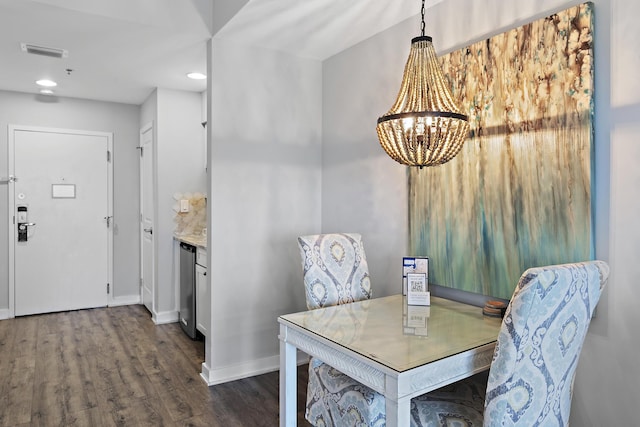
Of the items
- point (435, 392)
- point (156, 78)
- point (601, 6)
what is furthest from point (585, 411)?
point (156, 78)

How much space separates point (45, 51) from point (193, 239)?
1.83m

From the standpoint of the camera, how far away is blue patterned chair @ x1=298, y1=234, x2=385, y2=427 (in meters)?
1.71

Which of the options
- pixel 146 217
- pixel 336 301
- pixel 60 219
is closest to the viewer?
pixel 336 301

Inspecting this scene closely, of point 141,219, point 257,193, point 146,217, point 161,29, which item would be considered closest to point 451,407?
point 257,193

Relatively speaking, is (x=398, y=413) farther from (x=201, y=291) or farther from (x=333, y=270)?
(x=201, y=291)

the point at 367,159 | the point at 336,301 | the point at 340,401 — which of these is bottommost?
the point at 340,401

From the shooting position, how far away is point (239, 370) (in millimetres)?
3016

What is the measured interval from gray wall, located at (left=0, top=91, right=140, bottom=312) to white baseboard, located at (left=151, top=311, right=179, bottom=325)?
0.89m

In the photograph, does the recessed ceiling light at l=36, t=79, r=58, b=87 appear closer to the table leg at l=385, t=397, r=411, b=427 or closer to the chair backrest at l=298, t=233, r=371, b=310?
the chair backrest at l=298, t=233, r=371, b=310

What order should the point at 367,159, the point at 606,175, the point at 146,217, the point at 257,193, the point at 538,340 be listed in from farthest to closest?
1. the point at 146,217
2. the point at 257,193
3. the point at 367,159
4. the point at 606,175
5. the point at 538,340

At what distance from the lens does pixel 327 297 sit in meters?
2.29

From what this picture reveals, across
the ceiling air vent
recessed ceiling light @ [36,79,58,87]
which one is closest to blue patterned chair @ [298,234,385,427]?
the ceiling air vent

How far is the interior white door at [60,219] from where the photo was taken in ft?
14.8

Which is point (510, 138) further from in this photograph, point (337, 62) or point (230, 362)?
point (230, 362)
